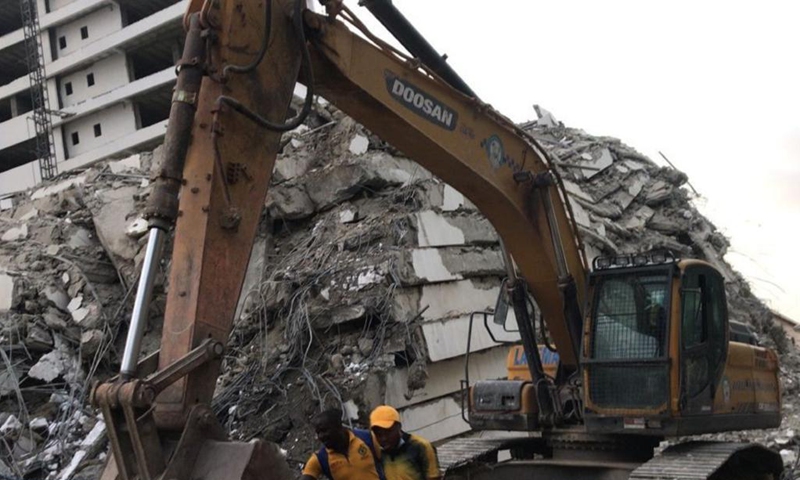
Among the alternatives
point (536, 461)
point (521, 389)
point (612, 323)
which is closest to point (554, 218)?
point (612, 323)

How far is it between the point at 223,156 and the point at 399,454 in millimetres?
1899

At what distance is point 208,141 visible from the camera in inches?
170

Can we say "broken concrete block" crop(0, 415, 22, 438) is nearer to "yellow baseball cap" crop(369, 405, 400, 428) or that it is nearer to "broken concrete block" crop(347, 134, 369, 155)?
"broken concrete block" crop(347, 134, 369, 155)

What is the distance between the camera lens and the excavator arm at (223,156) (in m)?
3.80

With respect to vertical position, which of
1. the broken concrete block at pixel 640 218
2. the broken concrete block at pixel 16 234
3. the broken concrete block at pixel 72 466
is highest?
the broken concrete block at pixel 16 234

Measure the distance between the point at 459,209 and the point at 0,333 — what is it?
613 cm

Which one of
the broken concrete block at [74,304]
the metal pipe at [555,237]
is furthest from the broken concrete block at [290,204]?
the metal pipe at [555,237]

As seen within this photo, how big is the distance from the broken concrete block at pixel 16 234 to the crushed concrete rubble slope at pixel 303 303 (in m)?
0.02

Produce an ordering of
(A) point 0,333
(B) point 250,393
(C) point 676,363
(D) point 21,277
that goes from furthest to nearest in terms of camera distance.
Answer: (D) point 21,277 < (A) point 0,333 < (B) point 250,393 < (C) point 676,363

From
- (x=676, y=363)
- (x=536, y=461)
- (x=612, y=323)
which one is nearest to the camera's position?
(x=676, y=363)

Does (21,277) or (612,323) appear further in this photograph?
(21,277)

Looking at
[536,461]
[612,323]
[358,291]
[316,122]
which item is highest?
[316,122]

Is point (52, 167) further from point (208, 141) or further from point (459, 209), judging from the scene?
point (208, 141)

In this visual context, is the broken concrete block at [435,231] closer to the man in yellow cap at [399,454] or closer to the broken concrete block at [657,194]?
the man in yellow cap at [399,454]
